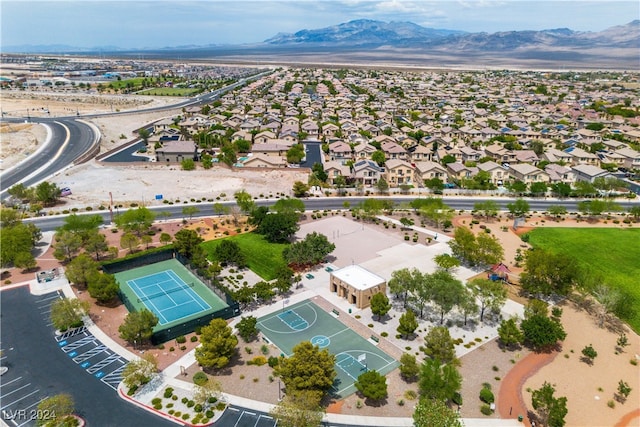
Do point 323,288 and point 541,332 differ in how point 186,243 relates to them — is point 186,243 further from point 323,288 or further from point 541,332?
point 541,332

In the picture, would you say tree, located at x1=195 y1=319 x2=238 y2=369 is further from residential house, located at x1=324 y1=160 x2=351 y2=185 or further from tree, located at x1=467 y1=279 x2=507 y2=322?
residential house, located at x1=324 y1=160 x2=351 y2=185

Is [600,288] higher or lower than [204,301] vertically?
higher

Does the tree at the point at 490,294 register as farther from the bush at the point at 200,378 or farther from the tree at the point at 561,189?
the tree at the point at 561,189

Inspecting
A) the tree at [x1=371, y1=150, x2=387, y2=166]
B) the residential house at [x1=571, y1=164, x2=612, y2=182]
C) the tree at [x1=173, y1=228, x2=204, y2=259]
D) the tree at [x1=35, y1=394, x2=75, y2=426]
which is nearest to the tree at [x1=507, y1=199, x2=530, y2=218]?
the residential house at [x1=571, y1=164, x2=612, y2=182]

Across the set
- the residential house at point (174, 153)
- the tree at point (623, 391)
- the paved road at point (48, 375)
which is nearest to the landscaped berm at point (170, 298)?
the paved road at point (48, 375)

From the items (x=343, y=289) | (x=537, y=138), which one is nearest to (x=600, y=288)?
(x=343, y=289)

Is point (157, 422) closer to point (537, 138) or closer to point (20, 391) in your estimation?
point (20, 391)
